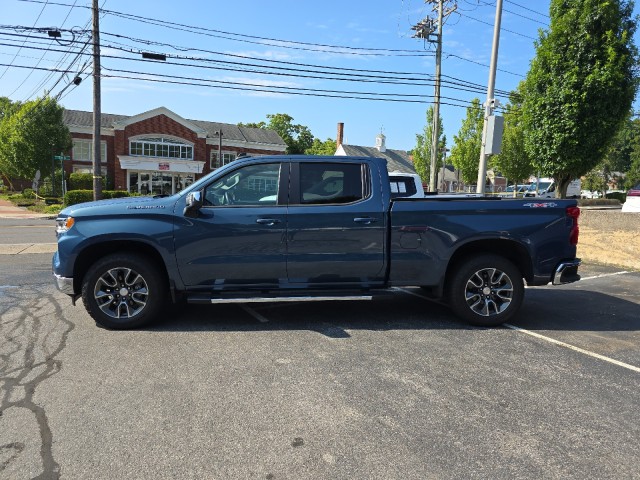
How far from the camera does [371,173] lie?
208 inches

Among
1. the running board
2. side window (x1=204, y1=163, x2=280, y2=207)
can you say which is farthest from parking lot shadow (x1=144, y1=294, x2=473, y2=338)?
side window (x1=204, y1=163, x2=280, y2=207)

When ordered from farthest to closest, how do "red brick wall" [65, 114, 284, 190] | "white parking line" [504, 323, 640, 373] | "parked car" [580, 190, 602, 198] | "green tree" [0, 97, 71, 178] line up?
"parked car" [580, 190, 602, 198], "red brick wall" [65, 114, 284, 190], "green tree" [0, 97, 71, 178], "white parking line" [504, 323, 640, 373]

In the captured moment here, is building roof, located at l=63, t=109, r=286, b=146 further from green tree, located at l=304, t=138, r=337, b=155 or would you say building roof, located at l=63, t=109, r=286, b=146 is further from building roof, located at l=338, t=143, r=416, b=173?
green tree, located at l=304, t=138, r=337, b=155

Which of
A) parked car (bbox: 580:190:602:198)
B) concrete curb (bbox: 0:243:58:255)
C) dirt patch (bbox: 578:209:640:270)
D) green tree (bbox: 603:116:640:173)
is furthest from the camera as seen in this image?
green tree (bbox: 603:116:640:173)

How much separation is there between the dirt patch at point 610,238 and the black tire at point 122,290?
33.5 feet

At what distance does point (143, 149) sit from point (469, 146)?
→ 29.5 meters

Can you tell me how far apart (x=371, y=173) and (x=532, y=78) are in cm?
1087

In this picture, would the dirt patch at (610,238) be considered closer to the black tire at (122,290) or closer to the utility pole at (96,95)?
the black tire at (122,290)

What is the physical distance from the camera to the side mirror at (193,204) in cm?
487

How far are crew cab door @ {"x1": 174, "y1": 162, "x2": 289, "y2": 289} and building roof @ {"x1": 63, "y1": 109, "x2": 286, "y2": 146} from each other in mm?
39473

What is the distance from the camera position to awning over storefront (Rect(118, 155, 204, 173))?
4034cm

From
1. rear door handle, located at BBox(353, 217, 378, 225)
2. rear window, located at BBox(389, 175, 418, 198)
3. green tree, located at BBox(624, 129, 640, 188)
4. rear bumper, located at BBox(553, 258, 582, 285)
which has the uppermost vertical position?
green tree, located at BBox(624, 129, 640, 188)

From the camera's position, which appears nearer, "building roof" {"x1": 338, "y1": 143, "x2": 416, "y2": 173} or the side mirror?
the side mirror

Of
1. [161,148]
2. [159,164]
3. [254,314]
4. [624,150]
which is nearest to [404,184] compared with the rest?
[254,314]
